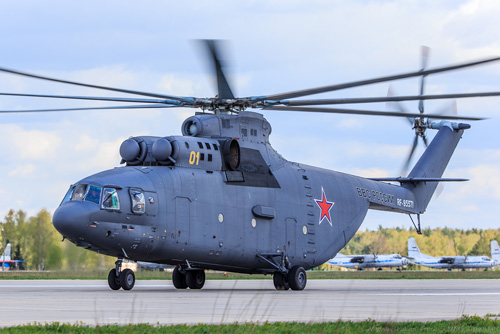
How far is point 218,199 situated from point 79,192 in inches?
188

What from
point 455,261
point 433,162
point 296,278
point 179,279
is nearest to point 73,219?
point 179,279

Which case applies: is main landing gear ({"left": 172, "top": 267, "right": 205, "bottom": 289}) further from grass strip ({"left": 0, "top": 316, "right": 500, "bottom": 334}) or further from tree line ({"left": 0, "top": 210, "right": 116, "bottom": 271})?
tree line ({"left": 0, "top": 210, "right": 116, "bottom": 271})

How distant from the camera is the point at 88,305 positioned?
647 inches

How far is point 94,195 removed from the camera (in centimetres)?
2194

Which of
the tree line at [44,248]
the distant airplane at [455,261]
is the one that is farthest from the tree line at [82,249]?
the distant airplane at [455,261]

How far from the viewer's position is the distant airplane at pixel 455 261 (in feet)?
354

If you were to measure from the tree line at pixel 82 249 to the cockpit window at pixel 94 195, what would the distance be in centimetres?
1860

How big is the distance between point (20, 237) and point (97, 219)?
61431 millimetres

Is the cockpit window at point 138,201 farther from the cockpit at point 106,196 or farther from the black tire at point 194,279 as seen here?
the black tire at point 194,279

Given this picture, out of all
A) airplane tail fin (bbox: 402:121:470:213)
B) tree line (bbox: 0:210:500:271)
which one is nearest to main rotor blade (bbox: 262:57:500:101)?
airplane tail fin (bbox: 402:121:470:213)

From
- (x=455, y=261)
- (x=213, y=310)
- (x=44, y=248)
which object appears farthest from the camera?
(x=455, y=261)

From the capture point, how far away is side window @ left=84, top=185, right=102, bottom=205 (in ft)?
71.7

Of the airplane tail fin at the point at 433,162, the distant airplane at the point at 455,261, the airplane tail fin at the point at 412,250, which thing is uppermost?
the airplane tail fin at the point at 433,162

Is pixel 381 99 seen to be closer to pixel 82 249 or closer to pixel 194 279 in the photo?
pixel 194 279
